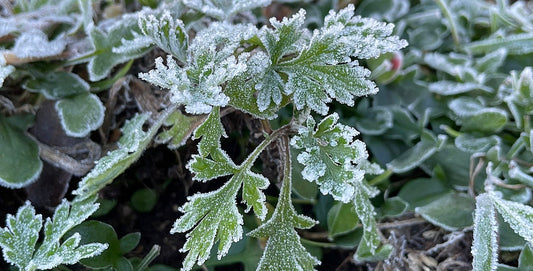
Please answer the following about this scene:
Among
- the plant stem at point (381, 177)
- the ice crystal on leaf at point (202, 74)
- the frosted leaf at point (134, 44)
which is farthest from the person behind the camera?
the plant stem at point (381, 177)

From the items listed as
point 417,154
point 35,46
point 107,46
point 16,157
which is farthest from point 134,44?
point 417,154

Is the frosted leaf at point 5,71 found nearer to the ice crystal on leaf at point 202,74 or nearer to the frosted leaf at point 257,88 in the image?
the ice crystal on leaf at point 202,74

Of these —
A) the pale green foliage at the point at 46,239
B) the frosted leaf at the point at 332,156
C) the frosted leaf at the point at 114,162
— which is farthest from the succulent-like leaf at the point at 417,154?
the pale green foliage at the point at 46,239

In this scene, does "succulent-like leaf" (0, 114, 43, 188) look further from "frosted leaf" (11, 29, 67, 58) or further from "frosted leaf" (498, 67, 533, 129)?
"frosted leaf" (498, 67, 533, 129)

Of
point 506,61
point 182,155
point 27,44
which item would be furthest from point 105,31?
point 506,61

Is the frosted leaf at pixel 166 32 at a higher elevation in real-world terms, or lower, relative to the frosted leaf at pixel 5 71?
higher

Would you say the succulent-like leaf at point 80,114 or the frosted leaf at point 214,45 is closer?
the frosted leaf at point 214,45

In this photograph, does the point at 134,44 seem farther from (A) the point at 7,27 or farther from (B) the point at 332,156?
(B) the point at 332,156
